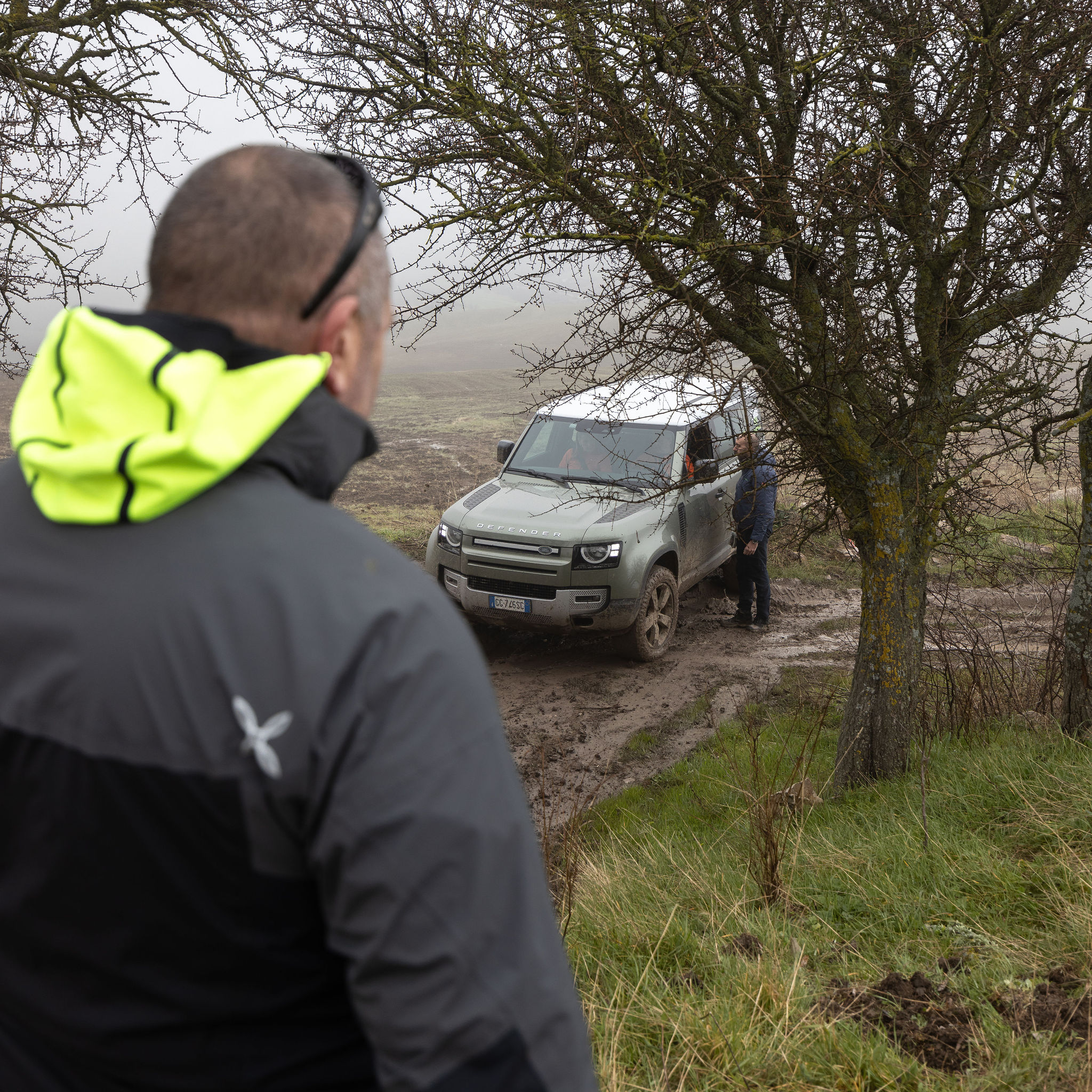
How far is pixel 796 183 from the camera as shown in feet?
15.0

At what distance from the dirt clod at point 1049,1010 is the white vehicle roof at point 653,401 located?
108 inches

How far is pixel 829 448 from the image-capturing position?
210 inches

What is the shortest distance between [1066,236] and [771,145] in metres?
1.68

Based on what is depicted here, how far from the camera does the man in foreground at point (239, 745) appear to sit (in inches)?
36.7

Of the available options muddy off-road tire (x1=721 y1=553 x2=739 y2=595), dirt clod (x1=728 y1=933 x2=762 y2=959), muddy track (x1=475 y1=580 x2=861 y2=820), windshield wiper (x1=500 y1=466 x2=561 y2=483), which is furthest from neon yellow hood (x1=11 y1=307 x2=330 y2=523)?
muddy off-road tire (x1=721 y1=553 x2=739 y2=595)

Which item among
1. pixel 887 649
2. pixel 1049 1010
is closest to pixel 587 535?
pixel 887 649

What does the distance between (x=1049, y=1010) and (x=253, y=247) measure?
9.73 feet

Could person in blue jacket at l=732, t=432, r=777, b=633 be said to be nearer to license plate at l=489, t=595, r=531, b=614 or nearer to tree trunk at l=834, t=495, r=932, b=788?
license plate at l=489, t=595, r=531, b=614

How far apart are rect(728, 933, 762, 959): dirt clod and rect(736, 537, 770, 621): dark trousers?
19.4 feet

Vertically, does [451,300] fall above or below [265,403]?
above

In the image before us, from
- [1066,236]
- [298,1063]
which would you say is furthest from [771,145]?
[298,1063]

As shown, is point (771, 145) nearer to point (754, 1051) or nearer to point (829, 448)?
point (829, 448)

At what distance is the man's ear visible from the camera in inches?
43.8

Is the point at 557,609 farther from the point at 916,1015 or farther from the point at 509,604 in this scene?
the point at 916,1015
